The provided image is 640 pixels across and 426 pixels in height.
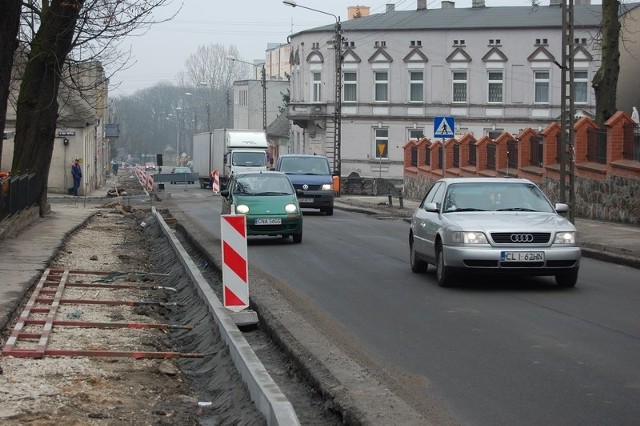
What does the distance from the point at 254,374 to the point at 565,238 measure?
717 centimetres

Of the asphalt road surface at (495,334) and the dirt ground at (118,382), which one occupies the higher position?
the asphalt road surface at (495,334)

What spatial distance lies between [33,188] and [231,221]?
18665mm

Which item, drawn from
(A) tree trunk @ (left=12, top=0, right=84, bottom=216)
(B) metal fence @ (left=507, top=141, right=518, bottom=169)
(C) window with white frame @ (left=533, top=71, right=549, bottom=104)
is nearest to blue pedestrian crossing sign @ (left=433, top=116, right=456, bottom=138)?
(B) metal fence @ (left=507, top=141, right=518, bottom=169)

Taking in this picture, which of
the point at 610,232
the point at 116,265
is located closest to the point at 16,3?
Answer: the point at 116,265

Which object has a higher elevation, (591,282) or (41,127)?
(41,127)

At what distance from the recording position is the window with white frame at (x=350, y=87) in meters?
70.8

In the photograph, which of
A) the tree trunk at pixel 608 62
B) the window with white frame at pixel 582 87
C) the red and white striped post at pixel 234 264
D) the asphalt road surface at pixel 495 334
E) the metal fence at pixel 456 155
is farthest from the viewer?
the window with white frame at pixel 582 87

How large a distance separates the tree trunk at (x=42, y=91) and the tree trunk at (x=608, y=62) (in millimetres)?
14986

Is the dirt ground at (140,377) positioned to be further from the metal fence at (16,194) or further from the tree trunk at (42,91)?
the tree trunk at (42,91)

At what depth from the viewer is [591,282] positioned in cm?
1541

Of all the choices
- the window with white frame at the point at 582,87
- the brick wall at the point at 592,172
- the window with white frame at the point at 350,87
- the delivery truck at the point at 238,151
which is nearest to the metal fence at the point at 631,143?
the brick wall at the point at 592,172

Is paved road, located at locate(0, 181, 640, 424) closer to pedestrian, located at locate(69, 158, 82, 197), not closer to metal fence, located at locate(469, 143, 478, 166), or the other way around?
metal fence, located at locate(469, 143, 478, 166)

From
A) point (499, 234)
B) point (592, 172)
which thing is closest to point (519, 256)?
point (499, 234)

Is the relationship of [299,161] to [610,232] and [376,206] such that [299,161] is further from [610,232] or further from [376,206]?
[610,232]
